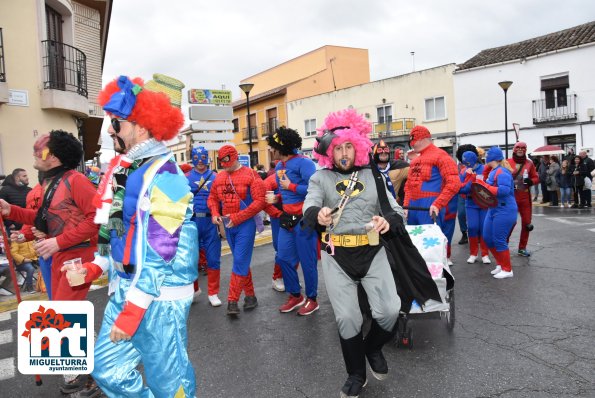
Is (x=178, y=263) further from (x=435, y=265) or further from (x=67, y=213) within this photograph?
(x=435, y=265)

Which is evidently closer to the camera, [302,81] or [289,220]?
[289,220]

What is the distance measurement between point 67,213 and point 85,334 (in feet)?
4.75

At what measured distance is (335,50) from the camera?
4156 cm

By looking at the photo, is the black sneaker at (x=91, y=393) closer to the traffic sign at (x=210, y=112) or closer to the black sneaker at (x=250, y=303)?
the black sneaker at (x=250, y=303)

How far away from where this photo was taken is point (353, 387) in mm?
3369

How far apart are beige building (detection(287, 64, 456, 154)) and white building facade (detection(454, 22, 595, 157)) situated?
2.69 ft

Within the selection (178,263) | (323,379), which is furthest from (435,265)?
(178,263)

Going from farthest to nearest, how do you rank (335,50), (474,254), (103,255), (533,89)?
1. (335,50)
2. (533,89)
3. (474,254)
4. (103,255)

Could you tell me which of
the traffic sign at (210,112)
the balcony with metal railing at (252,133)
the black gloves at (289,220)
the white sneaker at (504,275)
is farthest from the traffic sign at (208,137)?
→ the balcony with metal railing at (252,133)

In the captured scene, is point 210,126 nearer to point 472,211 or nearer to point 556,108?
point 472,211

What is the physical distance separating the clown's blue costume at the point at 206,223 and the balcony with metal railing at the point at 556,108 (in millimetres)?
23088

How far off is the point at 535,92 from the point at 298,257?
24.5 m

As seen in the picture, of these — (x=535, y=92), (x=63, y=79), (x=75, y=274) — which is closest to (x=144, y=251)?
(x=75, y=274)

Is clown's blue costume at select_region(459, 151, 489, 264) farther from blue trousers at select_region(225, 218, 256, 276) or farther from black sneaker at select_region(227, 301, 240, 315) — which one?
black sneaker at select_region(227, 301, 240, 315)
